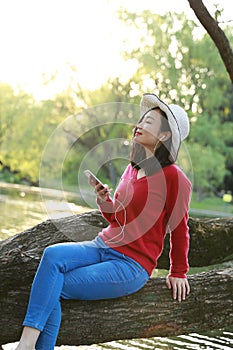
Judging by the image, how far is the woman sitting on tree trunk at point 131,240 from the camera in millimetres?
3064

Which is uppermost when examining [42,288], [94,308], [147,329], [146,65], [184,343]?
[146,65]

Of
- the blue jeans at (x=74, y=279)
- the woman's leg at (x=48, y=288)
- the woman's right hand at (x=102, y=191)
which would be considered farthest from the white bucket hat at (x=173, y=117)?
the woman's leg at (x=48, y=288)

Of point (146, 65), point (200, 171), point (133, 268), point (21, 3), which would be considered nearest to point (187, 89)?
point (146, 65)

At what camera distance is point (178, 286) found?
3555mm

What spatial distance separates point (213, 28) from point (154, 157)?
1630 mm

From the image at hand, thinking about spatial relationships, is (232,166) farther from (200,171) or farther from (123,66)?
(123,66)

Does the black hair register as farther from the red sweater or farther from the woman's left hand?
the woman's left hand

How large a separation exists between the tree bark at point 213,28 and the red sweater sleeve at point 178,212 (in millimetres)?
1619

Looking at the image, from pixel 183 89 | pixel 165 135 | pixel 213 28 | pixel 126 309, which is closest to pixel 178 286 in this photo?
A: pixel 126 309

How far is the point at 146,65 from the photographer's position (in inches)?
1235

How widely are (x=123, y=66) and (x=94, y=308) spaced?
2969cm

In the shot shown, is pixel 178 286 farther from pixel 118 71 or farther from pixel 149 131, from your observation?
pixel 118 71

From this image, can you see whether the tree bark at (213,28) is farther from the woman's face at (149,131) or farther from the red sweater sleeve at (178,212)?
the red sweater sleeve at (178,212)

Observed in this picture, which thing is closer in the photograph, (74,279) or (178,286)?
(74,279)
